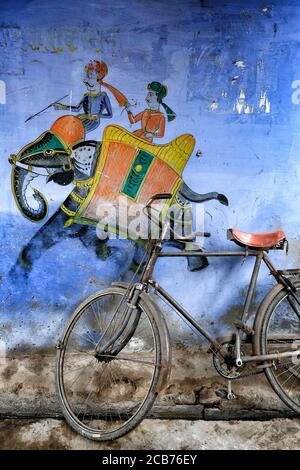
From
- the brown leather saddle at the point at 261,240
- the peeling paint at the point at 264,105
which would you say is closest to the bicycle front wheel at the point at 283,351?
the brown leather saddle at the point at 261,240

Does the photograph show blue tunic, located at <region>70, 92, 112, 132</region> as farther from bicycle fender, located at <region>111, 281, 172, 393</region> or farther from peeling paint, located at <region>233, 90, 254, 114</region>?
bicycle fender, located at <region>111, 281, 172, 393</region>

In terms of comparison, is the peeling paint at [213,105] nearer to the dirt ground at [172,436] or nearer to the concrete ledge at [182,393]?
the concrete ledge at [182,393]

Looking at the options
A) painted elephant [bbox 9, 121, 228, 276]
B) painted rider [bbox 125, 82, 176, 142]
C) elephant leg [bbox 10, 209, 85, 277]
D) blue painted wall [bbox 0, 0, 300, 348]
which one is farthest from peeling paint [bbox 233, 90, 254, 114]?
elephant leg [bbox 10, 209, 85, 277]

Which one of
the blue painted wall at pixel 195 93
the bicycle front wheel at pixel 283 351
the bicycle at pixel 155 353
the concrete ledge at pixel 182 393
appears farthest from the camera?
the blue painted wall at pixel 195 93

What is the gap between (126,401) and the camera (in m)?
3.68

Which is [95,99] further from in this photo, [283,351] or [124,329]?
[283,351]

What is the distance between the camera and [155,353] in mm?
3148

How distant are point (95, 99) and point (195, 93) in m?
0.90

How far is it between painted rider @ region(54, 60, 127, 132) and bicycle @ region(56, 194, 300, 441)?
44.5 inches

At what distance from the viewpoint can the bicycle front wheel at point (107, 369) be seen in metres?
3.21

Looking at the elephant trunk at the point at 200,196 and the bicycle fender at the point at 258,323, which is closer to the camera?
the bicycle fender at the point at 258,323

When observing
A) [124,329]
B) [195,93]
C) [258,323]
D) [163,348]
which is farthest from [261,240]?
[195,93]

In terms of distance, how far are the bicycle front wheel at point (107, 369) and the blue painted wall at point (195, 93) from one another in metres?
0.37

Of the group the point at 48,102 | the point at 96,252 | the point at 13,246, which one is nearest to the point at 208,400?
the point at 96,252
